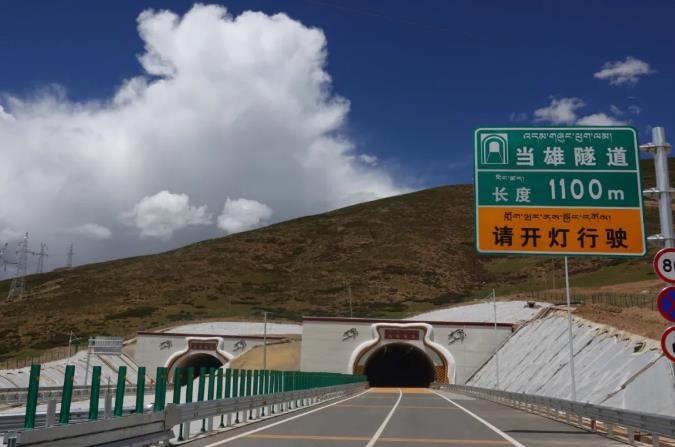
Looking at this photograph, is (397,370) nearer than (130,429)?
No

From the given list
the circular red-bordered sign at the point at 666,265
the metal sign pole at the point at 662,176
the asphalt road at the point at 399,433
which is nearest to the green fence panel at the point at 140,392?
the asphalt road at the point at 399,433

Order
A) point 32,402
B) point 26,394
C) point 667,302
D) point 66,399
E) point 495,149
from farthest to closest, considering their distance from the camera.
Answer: point 26,394
point 495,149
point 667,302
point 66,399
point 32,402

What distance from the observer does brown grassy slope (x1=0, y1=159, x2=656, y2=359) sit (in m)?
127

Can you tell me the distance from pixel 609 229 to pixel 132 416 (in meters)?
13.1

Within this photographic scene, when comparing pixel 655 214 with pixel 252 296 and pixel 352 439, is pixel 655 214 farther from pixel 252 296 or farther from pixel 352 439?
pixel 352 439

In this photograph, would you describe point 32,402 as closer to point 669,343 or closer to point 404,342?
point 669,343

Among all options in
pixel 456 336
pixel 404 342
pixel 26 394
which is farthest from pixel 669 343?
pixel 456 336

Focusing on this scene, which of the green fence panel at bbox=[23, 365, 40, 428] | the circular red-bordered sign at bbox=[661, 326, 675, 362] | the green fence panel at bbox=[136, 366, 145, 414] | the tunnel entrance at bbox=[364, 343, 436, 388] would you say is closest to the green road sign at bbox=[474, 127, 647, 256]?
the circular red-bordered sign at bbox=[661, 326, 675, 362]

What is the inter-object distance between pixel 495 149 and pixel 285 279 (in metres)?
143

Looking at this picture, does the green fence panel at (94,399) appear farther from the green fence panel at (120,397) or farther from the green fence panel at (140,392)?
the green fence panel at (140,392)

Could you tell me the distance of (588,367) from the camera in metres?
38.7

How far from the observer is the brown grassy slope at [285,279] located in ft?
417

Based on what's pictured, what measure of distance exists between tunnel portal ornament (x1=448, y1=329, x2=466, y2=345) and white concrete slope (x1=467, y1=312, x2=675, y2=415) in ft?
13.2

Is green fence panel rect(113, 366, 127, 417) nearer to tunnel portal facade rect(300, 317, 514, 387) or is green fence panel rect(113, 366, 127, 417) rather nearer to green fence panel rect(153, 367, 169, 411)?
green fence panel rect(153, 367, 169, 411)
